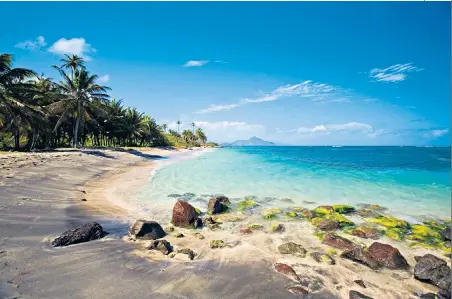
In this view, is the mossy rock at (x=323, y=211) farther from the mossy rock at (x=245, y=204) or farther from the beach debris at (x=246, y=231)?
the beach debris at (x=246, y=231)

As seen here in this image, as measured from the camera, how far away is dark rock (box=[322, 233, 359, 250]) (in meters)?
6.74

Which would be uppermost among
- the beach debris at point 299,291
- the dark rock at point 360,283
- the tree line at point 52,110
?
the tree line at point 52,110

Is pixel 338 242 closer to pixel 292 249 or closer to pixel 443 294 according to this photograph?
pixel 292 249

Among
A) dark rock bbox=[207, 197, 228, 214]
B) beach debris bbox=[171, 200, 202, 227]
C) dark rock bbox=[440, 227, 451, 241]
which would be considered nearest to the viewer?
dark rock bbox=[440, 227, 451, 241]

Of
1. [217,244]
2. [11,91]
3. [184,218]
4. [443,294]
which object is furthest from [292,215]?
[11,91]

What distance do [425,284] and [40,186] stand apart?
14.8m

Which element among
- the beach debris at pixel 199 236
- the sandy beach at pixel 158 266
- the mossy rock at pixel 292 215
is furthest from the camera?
the mossy rock at pixel 292 215

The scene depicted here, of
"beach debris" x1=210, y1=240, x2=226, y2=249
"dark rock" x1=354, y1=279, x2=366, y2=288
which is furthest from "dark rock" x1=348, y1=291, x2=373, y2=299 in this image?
"beach debris" x1=210, y1=240, x2=226, y2=249

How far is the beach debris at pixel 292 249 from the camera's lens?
634 centimetres

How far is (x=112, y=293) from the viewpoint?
4.16 metres

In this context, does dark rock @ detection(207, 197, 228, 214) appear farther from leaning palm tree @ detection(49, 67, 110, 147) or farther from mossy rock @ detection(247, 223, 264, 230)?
leaning palm tree @ detection(49, 67, 110, 147)

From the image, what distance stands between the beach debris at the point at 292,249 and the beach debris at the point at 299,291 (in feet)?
5.43

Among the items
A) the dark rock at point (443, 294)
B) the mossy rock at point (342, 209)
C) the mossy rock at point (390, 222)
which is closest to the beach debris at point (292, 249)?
the dark rock at point (443, 294)

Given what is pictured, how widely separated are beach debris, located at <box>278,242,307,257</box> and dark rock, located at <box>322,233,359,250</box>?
1.02m
